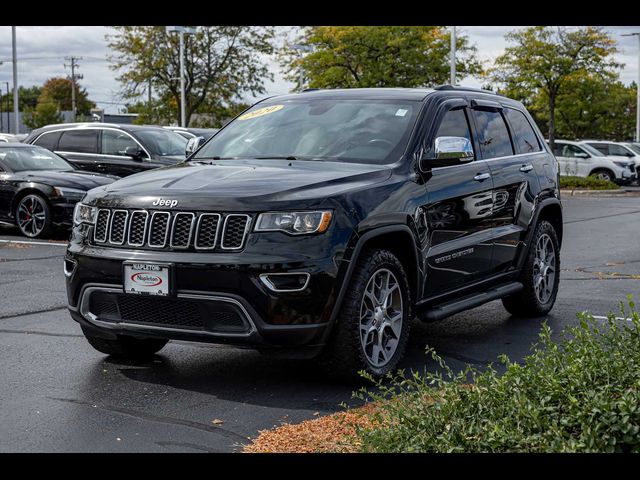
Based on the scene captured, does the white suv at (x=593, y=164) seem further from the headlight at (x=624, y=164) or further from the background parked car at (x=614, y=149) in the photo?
the background parked car at (x=614, y=149)

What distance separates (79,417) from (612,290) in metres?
6.33

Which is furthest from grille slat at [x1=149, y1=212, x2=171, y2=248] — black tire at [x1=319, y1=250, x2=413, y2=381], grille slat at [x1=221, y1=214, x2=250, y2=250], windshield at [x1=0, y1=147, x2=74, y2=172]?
windshield at [x1=0, y1=147, x2=74, y2=172]

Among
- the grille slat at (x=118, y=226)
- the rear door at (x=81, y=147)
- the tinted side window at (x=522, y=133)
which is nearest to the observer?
the grille slat at (x=118, y=226)

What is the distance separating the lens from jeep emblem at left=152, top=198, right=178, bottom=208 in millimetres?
5744

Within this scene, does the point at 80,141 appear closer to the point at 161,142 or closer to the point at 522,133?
the point at 161,142

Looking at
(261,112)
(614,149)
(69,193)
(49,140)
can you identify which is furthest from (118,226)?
(614,149)

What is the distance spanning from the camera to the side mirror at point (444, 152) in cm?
660

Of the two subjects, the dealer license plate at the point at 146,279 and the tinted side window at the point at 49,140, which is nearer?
the dealer license plate at the point at 146,279

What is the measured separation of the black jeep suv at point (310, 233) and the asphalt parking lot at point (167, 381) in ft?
1.01

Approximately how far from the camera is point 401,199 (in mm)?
6266

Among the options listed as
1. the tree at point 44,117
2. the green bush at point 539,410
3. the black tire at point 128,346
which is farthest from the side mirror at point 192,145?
the tree at point 44,117
